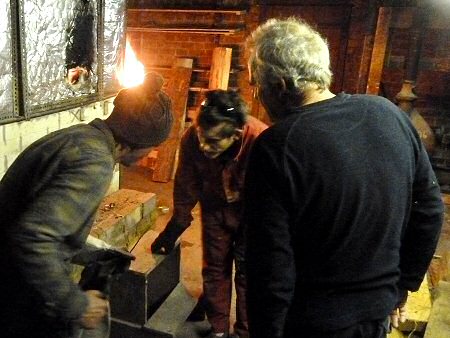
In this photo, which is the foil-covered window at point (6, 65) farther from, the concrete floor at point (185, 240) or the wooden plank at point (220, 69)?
the wooden plank at point (220, 69)

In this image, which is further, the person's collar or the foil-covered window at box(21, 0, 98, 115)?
the foil-covered window at box(21, 0, 98, 115)

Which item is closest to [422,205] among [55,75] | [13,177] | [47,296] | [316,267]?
[316,267]

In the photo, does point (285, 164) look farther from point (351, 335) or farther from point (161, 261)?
point (161, 261)

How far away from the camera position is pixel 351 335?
58.4 inches

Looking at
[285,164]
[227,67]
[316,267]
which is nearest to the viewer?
[285,164]

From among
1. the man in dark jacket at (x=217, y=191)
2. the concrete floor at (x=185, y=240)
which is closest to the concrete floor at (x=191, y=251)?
the concrete floor at (x=185, y=240)

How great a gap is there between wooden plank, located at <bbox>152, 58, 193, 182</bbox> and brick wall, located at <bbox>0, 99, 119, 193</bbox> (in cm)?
299

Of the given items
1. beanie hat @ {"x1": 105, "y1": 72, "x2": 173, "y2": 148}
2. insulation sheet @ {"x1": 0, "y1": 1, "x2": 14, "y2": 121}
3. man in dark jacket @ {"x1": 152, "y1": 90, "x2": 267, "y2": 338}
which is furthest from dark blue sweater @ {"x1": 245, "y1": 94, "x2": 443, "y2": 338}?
insulation sheet @ {"x1": 0, "y1": 1, "x2": 14, "y2": 121}

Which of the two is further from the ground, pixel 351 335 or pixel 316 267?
pixel 316 267

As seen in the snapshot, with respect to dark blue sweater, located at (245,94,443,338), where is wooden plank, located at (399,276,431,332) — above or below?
below

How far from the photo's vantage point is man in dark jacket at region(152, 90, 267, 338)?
2510mm

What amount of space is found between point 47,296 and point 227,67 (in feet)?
20.3

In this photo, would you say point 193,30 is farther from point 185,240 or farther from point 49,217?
point 49,217

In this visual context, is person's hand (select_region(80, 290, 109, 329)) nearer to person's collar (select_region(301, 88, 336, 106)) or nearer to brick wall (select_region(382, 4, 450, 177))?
person's collar (select_region(301, 88, 336, 106))
